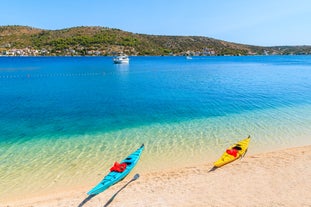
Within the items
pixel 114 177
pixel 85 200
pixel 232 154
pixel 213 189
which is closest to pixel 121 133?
pixel 114 177

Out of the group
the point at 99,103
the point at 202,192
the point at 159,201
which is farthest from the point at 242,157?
the point at 99,103

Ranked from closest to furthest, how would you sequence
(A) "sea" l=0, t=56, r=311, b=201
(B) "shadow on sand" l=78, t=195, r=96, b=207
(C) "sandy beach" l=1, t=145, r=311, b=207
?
(C) "sandy beach" l=1, t=145, r=311, b=207, (B) "shadow on sand" l=78, t=195, r=96, b=207, (A) "sea" l=0, t=56, r=311, b=201

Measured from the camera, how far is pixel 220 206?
10016mm

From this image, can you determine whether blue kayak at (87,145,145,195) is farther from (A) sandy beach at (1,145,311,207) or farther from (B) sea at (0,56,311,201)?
(B) sea at (0,56,311,201)

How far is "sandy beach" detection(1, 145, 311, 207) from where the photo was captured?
10.4 m

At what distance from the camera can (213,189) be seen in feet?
37.3

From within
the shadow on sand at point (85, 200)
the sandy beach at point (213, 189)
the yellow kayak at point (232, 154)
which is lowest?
the shadow on sand at point (85, 200)

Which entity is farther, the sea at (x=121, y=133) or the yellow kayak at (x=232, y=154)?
the yellow kayak at (x=232, y=154)

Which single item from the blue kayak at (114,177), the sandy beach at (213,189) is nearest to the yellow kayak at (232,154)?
the sandy beach at (213,189)

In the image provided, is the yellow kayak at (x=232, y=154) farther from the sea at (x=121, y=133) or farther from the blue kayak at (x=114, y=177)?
the blue kayak at (x=114, y=177)

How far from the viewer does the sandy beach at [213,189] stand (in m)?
10.4

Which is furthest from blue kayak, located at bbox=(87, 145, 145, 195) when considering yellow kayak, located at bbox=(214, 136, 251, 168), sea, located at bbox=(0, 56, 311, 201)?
yellow kayak, located at bbox=(214, 136, 251, 168)

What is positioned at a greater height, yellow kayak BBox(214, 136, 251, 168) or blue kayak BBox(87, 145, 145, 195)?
yellow kayak BBox(214, 136, 251, 168)

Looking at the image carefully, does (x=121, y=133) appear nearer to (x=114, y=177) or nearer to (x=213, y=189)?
(x=114, y=177)
